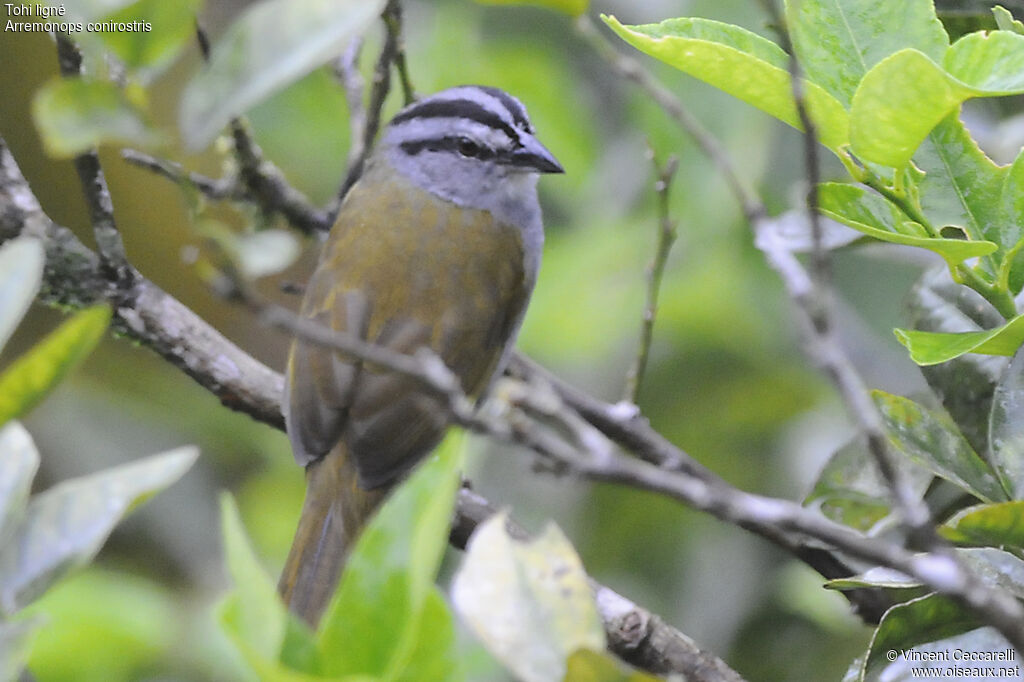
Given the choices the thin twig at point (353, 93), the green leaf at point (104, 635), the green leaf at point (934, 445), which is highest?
the green leaf at point (934, 445)

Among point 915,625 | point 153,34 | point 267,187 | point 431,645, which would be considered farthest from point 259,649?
point 267,187

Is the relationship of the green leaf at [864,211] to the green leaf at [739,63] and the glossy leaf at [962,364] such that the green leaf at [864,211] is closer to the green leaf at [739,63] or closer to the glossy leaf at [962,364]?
the green leaf at [739,63]

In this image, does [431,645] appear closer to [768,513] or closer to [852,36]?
[768,513]

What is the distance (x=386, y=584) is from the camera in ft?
3.74

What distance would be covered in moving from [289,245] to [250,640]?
0.48 m

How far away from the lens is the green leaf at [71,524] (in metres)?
1.22

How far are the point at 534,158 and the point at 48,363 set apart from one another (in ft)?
7.78

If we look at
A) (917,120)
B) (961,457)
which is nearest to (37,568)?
(917,120)

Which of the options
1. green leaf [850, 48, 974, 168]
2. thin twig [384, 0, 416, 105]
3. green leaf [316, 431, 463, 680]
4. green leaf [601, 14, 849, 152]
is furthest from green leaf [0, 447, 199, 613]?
thin twig [384, 0, 416, 105]

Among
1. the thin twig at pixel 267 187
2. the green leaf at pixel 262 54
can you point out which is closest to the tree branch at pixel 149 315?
the thin twig at pixel 267 187

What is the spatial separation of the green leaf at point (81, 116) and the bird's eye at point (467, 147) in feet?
7.49

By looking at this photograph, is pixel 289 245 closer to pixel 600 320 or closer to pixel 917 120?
pixel 917 120

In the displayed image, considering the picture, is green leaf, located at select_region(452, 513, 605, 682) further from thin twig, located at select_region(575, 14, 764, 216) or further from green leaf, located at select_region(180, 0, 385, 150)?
green leaf, located at select_region(180, 0, 385, 150)

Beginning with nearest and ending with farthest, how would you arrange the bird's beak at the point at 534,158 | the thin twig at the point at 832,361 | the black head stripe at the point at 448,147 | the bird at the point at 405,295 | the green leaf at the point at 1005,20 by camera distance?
the thin twig at the point at 832,361 < the green leaf at the point at 1005,20 < the bird at the point at 405,295 < the bird's beak at the point at 534,158 < the black head stripe at the point at 448,147
